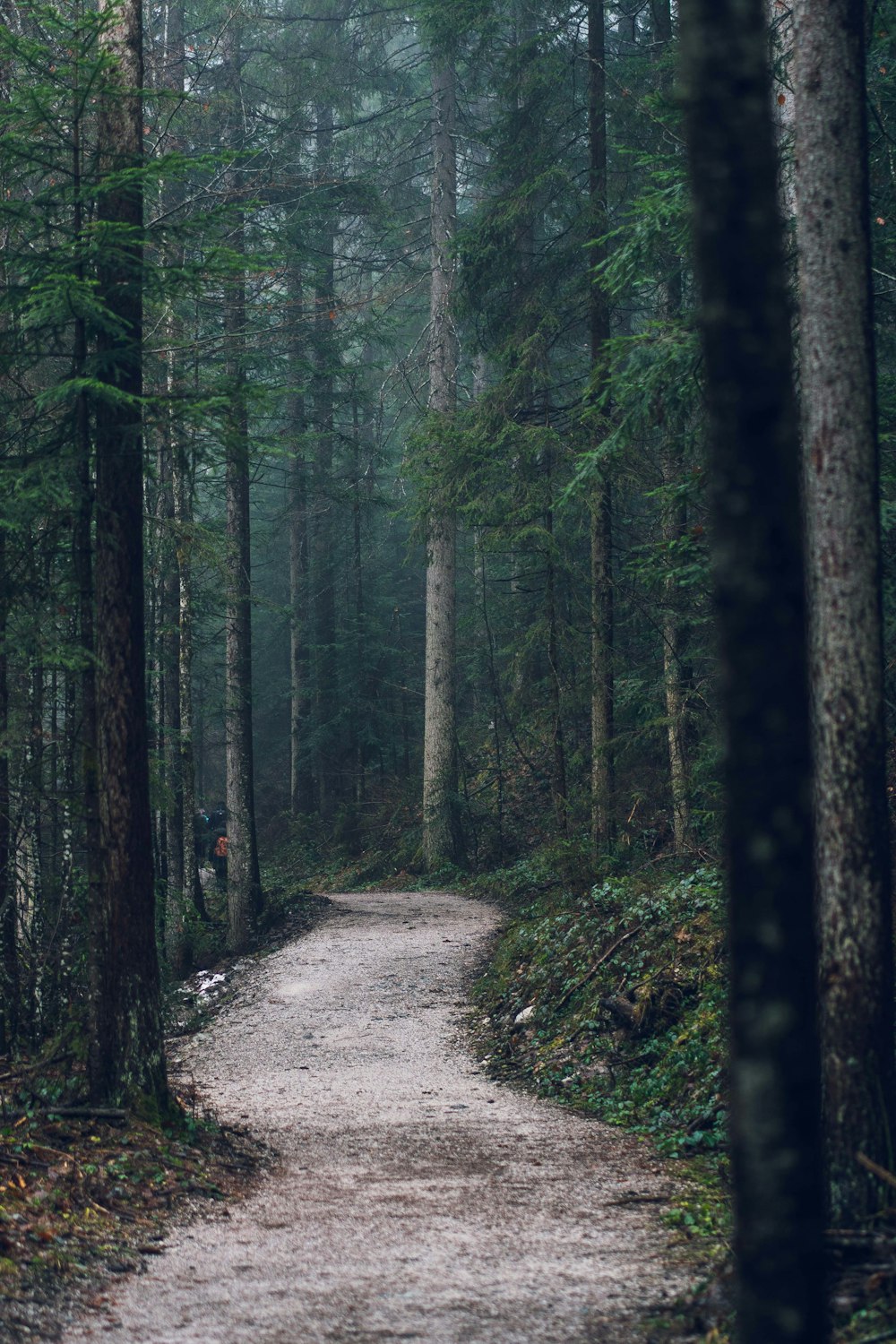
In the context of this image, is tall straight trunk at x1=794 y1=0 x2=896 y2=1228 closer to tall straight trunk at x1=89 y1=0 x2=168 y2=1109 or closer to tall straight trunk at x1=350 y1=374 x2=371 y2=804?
tall straight trunk at x1=89 y1=0 x2=168 y2=1109

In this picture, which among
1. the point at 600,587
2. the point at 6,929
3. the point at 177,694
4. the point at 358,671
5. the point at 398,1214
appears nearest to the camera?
the point at 398,1214

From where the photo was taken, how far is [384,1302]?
14.8 ft

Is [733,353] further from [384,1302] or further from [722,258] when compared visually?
[384,1302]

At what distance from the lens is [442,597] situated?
68.7 ft

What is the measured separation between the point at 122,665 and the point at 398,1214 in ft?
12.4

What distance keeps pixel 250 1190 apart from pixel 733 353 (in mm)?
5814

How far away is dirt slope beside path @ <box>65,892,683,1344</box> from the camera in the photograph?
4305 millimetres

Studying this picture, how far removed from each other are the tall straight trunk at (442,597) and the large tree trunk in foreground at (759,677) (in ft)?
59.5

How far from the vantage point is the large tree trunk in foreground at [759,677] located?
223 centimetres

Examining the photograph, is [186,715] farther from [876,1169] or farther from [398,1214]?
[876,1169]

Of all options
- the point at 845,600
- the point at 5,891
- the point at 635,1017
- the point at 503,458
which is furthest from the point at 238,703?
the point at 845,600

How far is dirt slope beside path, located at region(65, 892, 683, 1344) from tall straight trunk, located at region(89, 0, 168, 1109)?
50.6 inches

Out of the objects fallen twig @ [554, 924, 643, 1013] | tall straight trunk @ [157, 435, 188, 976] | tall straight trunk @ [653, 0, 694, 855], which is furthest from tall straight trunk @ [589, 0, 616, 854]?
tall straight trunk @ [157, 435, 188, 976]

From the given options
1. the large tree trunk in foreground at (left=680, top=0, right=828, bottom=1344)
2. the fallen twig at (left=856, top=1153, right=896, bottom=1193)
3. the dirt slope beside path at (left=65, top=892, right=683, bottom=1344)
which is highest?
the large tree trunk in foreground at (left=680, top=0, right=828, bottom=1344)
